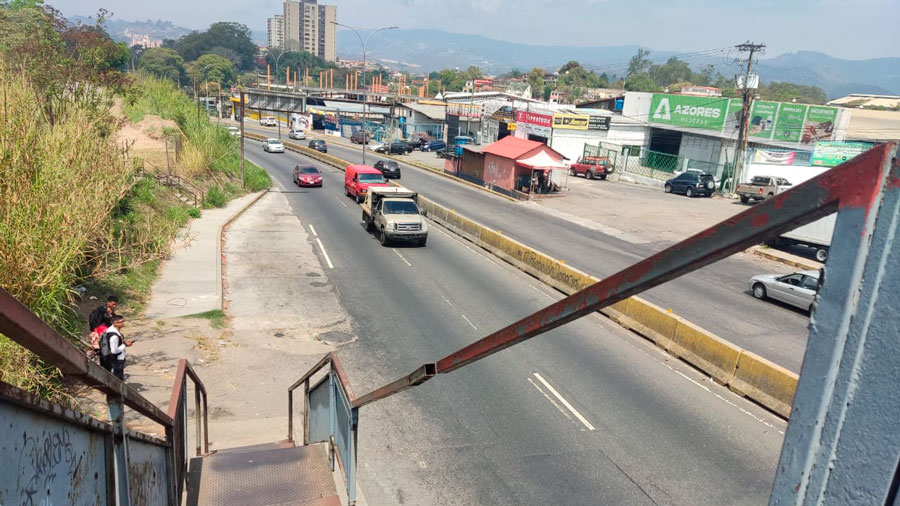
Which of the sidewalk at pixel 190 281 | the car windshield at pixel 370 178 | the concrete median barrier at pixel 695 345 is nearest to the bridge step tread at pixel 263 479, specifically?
the concrete median barrier at pixel 695 345

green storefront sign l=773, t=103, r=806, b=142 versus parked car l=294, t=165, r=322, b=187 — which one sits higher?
green storefront sign l=773, t=103, r=806, b=142

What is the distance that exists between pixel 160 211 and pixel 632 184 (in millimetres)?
37336

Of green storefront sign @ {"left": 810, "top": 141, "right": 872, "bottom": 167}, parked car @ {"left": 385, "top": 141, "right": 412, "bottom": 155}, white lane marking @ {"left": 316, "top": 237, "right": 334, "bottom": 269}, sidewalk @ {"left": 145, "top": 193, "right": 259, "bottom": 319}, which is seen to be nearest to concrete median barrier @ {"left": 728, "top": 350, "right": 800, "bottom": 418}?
sidewalk @ {"left": 145, "top": 193, "right": 259, "bottom": 319}

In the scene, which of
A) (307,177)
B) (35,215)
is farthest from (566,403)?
(307,177)

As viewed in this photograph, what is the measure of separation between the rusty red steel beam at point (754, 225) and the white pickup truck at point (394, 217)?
2156 centimetres

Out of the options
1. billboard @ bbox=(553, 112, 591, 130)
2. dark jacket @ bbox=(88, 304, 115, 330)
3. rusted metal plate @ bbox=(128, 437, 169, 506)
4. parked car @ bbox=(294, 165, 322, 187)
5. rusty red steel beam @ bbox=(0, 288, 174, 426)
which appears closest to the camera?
rusty red steel beam @ bbox=(0, 288, 174, 426)

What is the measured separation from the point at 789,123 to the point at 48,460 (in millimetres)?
56826

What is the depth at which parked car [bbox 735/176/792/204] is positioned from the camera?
36.2 meters

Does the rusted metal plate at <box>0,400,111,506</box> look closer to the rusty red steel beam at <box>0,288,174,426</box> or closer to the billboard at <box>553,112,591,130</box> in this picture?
the rusty red steel beam at <box>0,288,174,426</box>

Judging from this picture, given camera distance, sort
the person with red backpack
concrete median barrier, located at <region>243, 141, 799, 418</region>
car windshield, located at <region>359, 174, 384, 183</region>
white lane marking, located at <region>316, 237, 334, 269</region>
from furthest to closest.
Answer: car windshield, located at <region>359, 174, 384, 183</region> → white lane marking, located at <region>316, 237, 334, 269</region> → concrete median barrier, located at <region>243, 141, 799, 418</region> → the person with red backpack

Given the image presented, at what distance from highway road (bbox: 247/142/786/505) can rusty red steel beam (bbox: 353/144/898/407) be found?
287 inches

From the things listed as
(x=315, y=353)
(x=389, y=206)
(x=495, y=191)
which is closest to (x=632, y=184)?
(x=495, y=191)

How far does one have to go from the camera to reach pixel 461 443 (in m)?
9.77

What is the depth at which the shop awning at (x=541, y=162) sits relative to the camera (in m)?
38.7
